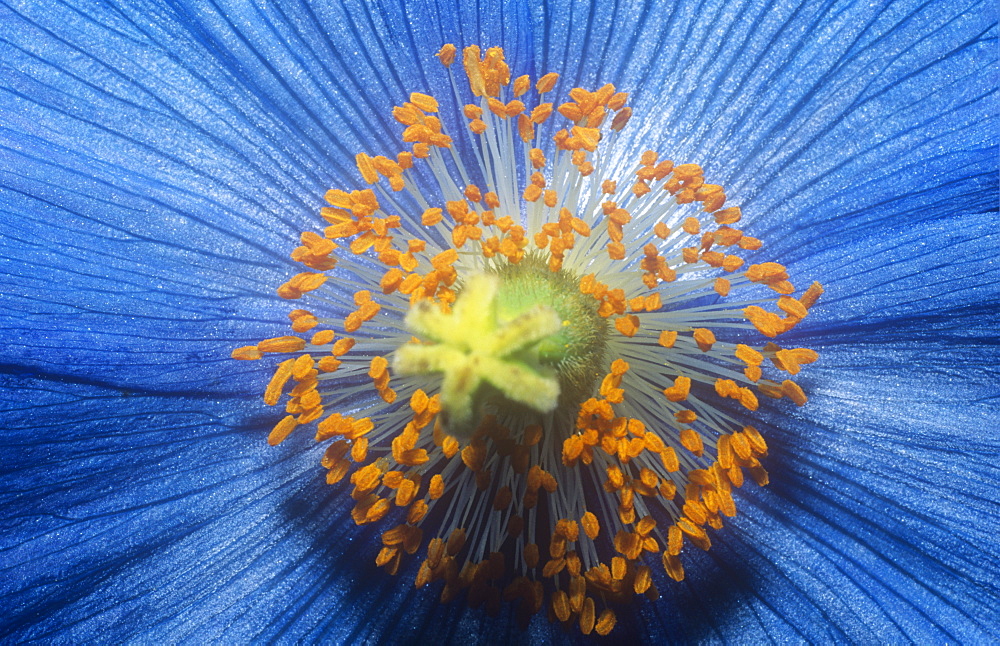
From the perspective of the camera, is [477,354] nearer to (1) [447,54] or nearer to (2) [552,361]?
(2) [552,361]

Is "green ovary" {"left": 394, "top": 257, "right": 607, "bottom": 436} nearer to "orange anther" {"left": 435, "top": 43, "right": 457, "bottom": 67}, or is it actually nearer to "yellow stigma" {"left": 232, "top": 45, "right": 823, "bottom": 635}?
"yellow stigma" {"left": 232, "top": 45, "right": 823, "bottom": 635}

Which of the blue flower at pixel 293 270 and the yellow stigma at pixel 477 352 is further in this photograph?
the blue flower at pixel 293 270

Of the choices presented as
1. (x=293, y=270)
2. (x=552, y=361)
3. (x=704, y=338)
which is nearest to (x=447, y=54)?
(x=293, y=270)

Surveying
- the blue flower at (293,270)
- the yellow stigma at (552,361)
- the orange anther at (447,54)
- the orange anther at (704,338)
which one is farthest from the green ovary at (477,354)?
the orange anther at (447,54)

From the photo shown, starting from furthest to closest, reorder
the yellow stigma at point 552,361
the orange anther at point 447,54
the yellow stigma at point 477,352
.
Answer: the orange anther at point 447,54 → the yellow stigma at point 552,361 → the yellow stigma at point 477,352

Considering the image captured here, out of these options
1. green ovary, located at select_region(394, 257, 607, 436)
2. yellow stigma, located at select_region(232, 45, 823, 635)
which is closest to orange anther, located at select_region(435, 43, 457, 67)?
yellow stigma, located at select_region(232, 45, 823, 635)

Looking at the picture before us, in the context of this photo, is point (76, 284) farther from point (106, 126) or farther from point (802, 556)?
point (802, 556)

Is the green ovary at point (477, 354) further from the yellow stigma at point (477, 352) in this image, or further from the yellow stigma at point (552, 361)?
the yellow stigma at point (552, 361)
